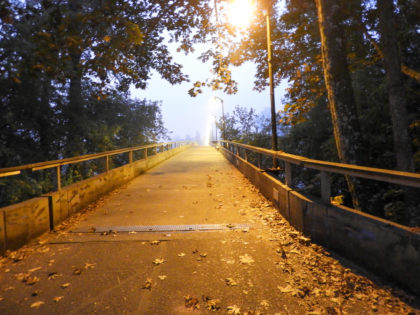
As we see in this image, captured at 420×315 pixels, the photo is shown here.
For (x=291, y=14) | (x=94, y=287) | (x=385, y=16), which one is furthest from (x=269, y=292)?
(x=291, y=14)

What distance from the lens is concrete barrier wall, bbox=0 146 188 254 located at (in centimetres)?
475

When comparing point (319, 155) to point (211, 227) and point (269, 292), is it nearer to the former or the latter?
point (211, 227)

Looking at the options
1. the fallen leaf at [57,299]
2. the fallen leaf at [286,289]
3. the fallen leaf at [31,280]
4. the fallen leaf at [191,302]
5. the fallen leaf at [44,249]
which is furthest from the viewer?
the fallen leaf at [44,249]

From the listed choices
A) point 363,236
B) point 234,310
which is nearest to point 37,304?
point 234,310

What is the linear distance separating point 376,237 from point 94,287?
3367 millimetres

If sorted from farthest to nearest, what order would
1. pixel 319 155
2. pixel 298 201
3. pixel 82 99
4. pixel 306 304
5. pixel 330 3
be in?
pixel 82 99 → pixel 319 155 → pixel 330 3 → pixel 298 201 → pixel 306 304

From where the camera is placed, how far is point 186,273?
13.3ft

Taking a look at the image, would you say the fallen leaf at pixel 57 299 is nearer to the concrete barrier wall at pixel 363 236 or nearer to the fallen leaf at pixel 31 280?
the fallen leaf at pixel 31 280

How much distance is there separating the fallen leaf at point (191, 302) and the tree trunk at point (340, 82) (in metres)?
5.89

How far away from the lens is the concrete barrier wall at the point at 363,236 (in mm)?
3322

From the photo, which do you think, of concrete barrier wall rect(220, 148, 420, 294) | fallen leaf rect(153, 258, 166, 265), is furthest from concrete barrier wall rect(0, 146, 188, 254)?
concrete barrier wall rect(220, 148, 420, 294)

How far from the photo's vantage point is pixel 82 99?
75.0 feet

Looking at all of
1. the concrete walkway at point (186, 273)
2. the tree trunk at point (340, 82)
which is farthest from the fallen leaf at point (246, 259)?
the tree trunk at point (340, 82)

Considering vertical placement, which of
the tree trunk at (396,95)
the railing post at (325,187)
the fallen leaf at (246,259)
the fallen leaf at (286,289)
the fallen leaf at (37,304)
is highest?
the tree trunk at (396,95)
